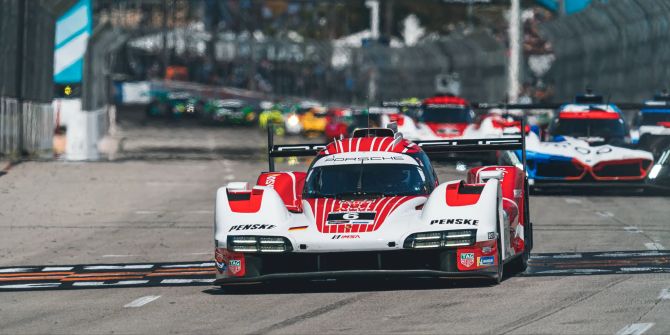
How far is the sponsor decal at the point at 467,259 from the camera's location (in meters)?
10.8

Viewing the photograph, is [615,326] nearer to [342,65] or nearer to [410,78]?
[410,78]

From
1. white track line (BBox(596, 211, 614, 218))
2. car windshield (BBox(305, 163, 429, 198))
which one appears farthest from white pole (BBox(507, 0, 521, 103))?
car windshield (BBox(305, 163, 429, 198))

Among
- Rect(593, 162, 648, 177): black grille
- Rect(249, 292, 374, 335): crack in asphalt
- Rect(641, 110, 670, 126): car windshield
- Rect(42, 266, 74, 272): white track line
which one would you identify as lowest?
Rect(42, 266, 74, 272): white track line

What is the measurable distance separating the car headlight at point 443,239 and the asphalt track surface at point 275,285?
344 millimetres

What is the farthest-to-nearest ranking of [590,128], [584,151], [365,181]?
1. [590,128]
2. [584,151]
3. [365,181]

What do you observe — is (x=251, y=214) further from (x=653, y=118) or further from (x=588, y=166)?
(x=653, y=118)

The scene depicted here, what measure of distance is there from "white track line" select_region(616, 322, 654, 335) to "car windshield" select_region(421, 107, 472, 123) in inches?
860

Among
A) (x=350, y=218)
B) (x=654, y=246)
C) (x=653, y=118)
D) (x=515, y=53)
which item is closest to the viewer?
(x=350, y=218)

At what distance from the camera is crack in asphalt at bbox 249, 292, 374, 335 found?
9062 millimetres

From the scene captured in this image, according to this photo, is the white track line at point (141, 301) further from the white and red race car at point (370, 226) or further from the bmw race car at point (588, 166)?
the bmw race car at point (588, 166)

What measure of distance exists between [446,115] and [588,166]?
9.94 metres

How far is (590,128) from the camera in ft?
76.5

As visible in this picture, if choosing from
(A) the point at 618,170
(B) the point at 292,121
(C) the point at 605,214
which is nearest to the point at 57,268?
(C) the point at 605,214

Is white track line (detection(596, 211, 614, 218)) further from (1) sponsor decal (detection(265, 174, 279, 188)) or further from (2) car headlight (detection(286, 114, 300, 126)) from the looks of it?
(2) car headlight (detection(286, 114, 300, 126))
